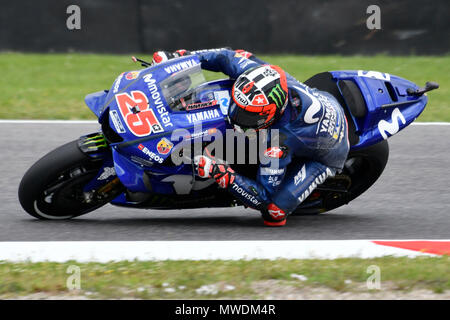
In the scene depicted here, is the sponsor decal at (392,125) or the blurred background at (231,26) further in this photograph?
the blurred background at (231,26)

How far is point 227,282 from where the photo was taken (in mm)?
3998

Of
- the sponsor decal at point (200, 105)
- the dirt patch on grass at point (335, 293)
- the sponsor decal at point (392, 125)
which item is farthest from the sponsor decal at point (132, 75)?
the sponsor decal at point (392, 125)

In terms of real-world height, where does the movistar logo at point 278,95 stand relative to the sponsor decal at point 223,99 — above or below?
above

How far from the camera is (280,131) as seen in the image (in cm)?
461

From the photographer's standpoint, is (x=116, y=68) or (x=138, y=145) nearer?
(x=138, y=145)

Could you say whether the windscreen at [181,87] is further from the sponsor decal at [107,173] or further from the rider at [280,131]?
the sponsor decal at [107,173]

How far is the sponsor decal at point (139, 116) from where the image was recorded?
4.41 meters

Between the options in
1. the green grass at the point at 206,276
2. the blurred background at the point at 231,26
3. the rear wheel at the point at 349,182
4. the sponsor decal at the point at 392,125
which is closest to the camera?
the green grass at the point at 206,276

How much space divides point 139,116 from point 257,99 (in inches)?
29.4

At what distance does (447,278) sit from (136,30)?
7.47 m

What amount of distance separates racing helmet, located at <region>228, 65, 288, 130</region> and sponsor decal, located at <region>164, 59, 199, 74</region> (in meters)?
0.37

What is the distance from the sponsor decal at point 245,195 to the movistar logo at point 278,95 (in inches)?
25.1
